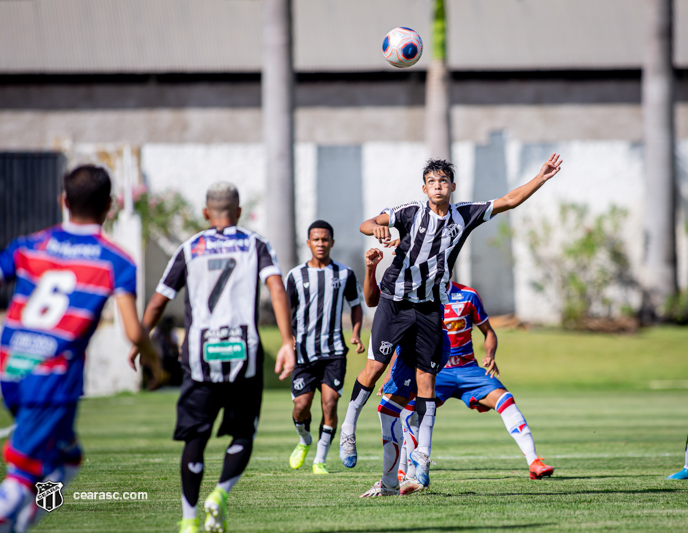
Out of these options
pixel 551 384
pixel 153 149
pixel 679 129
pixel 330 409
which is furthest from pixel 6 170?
pixel 679 129

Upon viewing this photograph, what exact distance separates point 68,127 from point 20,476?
24.8 meters

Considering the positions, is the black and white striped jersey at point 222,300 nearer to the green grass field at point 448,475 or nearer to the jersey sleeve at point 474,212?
the green grass field at point 448,475

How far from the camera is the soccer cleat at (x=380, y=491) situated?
7180mm

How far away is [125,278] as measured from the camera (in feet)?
15.9

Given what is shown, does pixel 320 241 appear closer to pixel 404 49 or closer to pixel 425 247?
pixel 404 49

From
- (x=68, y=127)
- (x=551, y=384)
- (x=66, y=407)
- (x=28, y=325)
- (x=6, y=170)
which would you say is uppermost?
(x=68, y=127)

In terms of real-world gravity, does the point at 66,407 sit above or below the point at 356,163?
below

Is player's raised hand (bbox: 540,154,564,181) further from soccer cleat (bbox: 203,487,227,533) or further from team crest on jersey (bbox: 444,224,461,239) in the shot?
soccer cleat (bbox: 203,487,227,533)

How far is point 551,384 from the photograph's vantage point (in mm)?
21125

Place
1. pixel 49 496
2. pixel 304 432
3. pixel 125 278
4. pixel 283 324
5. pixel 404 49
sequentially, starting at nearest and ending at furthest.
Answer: pixel 125 278 < pixel 283 324 < pixel 49 496 < pixel 304 432 < pixel 404 49

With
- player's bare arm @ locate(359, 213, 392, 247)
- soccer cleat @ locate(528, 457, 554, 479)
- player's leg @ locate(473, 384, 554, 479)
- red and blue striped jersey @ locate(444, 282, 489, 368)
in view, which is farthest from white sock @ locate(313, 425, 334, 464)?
player's bare arm @ locate(359, 213, 392, 247)

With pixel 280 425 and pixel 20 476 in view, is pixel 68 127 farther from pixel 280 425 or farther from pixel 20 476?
pixel 20 476

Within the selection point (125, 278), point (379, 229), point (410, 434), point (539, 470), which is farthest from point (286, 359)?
point (539, 470)

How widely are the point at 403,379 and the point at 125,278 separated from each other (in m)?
3.47
